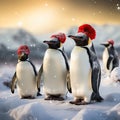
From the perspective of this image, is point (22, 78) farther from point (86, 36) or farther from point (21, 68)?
point (86, 36)

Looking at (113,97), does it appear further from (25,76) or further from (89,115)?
(25,76)

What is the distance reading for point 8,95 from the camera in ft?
7.27

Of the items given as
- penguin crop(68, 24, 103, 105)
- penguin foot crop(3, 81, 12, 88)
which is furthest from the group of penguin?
penguin foot crop(3, 81, 12, 88)

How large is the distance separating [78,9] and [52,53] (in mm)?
285

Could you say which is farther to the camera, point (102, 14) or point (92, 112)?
point (102, 14)

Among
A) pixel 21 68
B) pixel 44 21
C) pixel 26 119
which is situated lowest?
pixel 26 119

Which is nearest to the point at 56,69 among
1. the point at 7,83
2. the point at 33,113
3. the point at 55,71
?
the point at 55,71

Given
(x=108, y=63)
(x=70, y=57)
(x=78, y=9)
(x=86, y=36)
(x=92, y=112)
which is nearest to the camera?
(x=92, y=112)

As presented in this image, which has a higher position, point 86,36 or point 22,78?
point 86,36

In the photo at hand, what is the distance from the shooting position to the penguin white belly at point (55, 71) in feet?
6.81

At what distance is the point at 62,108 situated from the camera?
6.36ft

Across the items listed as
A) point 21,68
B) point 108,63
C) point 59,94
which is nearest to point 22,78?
point 21,68

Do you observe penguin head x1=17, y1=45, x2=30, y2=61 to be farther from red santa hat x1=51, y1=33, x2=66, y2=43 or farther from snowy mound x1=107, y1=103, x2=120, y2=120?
snowy mound x1=107, y1=103, x2=120, y2=120

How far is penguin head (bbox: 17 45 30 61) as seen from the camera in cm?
216
